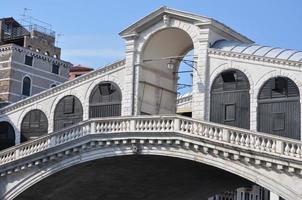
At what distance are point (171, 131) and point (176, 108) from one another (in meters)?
7.59

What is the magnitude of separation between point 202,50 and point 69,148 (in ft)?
24.3

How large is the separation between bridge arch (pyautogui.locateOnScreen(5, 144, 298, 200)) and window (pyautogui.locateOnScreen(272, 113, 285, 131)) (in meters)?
2.92

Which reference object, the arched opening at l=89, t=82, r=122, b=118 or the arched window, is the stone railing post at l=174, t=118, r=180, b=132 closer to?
the arched opening at l=89, t=82, r=122, b=118

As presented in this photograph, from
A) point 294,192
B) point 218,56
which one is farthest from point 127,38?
point 294,192

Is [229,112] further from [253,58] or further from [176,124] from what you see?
[176,124]

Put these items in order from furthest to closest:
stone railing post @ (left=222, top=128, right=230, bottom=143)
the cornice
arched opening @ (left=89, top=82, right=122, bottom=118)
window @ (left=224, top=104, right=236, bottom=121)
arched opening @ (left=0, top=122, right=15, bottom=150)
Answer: arched opening @ (left=0, top=122, right=15, bottom=150) < arched opening @ (left=89, top=82, right=122, bottom=118) < window @ (left=224, top=104, right=236, bottom=121) < the cornice < stone railing post @ (left=222, top=128, right=230, bottom=143)

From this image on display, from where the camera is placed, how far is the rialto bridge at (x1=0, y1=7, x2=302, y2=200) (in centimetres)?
2948

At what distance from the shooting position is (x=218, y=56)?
33125 mm

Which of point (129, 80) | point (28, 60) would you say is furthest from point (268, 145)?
point (28, 60)

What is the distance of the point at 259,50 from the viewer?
32.3m

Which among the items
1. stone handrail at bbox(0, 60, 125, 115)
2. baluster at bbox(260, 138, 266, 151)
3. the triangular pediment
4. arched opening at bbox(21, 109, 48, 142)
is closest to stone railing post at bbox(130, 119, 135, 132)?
stone handrail at bbox(0, 60, 125, 115)

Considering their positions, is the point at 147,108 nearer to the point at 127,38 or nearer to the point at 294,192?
the point at 127,38

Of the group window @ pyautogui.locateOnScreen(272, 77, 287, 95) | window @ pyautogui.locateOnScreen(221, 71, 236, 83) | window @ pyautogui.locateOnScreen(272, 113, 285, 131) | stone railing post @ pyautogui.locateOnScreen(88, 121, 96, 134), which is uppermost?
window @ pyautogui.locateOnScreen(221, 71, 236, 83)

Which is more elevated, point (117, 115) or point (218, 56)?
point (218, 56)
